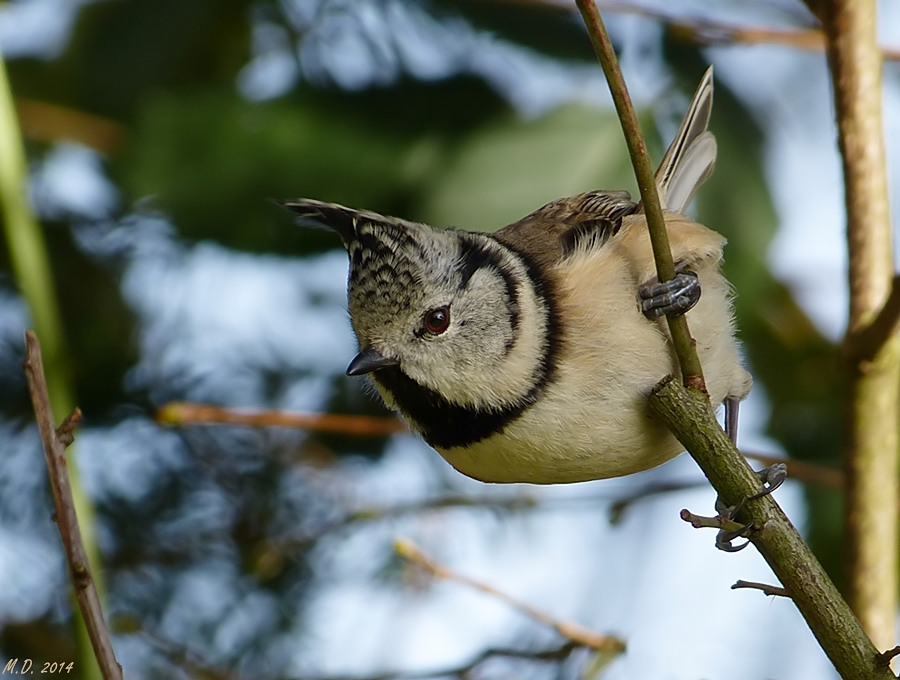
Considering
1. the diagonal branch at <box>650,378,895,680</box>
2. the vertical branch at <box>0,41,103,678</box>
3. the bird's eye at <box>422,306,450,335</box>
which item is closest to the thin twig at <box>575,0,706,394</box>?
the diagonal branch at <box>650,378,895,680</box>

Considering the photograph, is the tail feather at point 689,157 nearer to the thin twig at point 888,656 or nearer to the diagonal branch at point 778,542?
the diagonal branch at point 778,542

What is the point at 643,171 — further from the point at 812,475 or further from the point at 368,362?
the point at 812,475

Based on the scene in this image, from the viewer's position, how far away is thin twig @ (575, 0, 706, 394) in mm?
1574

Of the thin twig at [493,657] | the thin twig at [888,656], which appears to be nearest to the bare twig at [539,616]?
the thin twig at [493,657]

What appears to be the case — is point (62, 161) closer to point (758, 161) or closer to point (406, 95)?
point (406, 95)

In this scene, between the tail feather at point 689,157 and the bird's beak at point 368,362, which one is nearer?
the bird's beak at point 368,362

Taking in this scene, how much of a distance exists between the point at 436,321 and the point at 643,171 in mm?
852

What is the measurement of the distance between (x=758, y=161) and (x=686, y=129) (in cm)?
38

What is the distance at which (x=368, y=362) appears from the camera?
7.80 ft

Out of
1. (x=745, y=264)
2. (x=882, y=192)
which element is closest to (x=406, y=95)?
(x=745, y=264)

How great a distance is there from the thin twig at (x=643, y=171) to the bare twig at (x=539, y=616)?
0.75m

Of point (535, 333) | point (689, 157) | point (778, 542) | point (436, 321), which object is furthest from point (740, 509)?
point (689, 157)

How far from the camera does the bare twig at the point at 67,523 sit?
146 cm

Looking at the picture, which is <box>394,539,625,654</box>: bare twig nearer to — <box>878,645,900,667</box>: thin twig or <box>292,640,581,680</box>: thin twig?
<box>292,640,581,680</box>: thin twig
